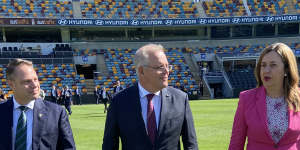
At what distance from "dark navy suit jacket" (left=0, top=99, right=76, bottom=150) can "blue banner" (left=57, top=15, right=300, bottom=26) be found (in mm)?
37249

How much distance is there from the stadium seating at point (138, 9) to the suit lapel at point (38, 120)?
41268 millimetres

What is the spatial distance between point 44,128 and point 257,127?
227cm

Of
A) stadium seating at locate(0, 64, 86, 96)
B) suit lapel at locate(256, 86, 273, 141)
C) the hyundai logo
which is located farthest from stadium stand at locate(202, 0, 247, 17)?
suit lapel at locate(256, 86, 273, 141)

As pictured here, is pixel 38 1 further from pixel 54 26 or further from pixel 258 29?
pixel 258 29

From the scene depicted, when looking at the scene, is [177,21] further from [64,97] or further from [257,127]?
[257,127]

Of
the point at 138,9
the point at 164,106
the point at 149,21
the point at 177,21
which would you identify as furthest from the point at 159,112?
the point at 138,9

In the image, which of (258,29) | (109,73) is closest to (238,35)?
(258,29)

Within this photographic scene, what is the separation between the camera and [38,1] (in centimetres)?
4422

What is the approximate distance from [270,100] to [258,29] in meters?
45.3

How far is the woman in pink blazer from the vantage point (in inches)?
130

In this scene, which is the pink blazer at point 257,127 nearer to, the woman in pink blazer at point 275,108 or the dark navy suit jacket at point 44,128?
the woman in pink blazer at point 275,108

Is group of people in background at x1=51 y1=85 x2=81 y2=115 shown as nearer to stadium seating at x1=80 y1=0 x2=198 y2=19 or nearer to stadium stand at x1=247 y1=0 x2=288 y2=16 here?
stadium seating at x1=80 y1=0 x2=198 y2=19

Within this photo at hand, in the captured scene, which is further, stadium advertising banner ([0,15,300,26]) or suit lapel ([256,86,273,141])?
stadium advertising banner ([0,15,300,26])

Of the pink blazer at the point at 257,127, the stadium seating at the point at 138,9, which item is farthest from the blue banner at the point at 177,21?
the pink blazer at the point at 257,127
